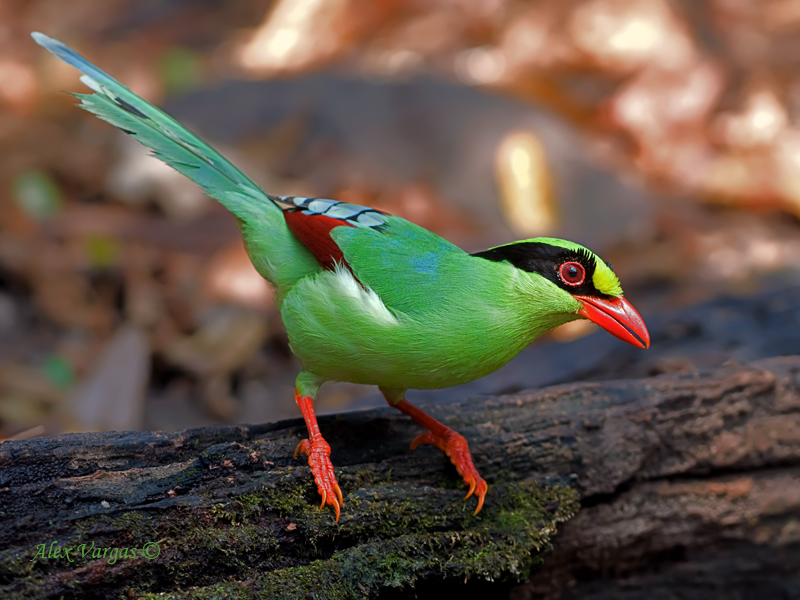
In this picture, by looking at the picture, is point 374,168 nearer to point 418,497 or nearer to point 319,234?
point 319,234

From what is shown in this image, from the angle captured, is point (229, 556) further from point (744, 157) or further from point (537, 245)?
point (744, 157)

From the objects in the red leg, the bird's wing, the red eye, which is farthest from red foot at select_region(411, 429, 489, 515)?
the red eye

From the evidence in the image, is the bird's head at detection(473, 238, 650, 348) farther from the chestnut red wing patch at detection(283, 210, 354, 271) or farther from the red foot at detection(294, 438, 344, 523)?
the red foot at detection(294, 438, 344, 523)

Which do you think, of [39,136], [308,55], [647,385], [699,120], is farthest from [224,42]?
[647,385]

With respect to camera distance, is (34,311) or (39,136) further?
(39,136)

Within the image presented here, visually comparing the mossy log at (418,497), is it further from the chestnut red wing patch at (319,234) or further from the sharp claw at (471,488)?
the chestnut red wing patch at (319,234)

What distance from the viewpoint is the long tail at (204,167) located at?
3.20 metres

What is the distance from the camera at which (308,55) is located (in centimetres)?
1394

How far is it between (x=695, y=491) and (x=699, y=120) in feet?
33.5

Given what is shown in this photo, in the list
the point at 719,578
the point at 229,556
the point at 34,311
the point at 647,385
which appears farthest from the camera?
the point at 34,311

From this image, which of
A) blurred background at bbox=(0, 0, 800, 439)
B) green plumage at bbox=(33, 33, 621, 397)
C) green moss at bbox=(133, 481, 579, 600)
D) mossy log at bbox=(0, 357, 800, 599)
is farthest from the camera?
blurred background at bbox=(0, 0, 800, 439)

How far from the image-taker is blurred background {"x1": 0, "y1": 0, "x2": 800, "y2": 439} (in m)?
6.31

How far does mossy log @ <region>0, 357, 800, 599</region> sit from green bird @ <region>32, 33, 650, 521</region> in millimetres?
182

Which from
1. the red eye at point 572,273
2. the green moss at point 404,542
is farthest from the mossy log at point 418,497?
the red eye at point 572,273
